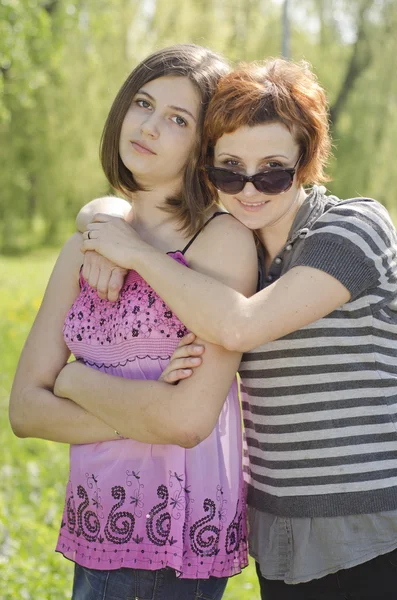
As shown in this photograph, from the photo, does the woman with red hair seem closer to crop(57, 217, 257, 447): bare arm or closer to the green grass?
crop(57, 217, 257, 447): bare arm

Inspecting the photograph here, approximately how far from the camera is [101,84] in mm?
14992

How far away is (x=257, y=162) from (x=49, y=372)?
2.51ft

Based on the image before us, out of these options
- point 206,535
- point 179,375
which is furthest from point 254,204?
point 206,535

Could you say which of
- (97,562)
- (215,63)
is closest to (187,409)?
(97,562)

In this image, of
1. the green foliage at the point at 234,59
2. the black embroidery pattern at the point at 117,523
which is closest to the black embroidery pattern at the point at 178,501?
the black embroidery pattern at the point at 117,523

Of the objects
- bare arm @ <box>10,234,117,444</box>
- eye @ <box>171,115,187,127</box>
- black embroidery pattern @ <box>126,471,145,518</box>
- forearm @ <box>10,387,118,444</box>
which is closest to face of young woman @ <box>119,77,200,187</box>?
eye @ <box>171,115,187,127</box>

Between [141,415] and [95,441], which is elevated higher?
[141,415]

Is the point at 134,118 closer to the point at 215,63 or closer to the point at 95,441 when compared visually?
the point at 215,63

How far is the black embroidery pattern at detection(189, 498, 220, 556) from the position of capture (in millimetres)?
1877

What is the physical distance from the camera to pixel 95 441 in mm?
1986

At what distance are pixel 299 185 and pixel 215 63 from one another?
0.39 metres

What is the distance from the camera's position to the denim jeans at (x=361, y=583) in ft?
6.18

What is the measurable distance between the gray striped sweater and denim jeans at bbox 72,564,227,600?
0.26 meters

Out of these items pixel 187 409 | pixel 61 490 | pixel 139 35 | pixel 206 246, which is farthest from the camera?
pixel 139 35
